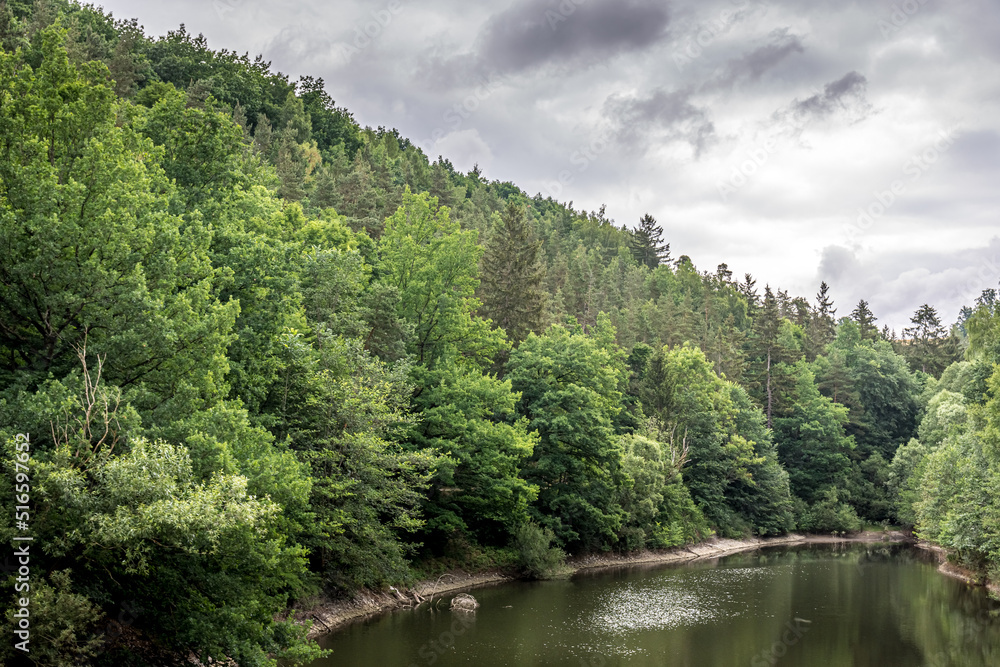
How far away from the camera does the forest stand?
1619 centimetres

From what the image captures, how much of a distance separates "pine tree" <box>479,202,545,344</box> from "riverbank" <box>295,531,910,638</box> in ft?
57.4

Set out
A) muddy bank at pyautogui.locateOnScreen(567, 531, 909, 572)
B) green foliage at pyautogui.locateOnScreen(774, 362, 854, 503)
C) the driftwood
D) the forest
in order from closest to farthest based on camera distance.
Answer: the forest < the driftwood < muddy bank at pyautogui.locateOnScreen(567, 531, 909, 572) < green foliage at pyautogui.locateOnScreen(774, 362, 854, 503)

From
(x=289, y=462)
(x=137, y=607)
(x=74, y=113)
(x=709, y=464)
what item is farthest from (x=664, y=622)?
(x=709, y=464)

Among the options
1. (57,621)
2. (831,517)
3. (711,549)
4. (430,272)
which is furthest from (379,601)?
(831,517)

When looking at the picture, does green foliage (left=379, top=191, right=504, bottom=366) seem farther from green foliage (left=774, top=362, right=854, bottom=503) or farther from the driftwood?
green foliage (left=774, top=362, right=854, bottom=503)

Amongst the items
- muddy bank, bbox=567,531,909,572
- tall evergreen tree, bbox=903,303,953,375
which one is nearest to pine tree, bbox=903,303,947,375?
tall evergreen tree, bbox=903,303,953,375

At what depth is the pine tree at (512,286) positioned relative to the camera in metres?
55.2

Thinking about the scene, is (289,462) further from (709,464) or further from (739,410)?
(739,410)

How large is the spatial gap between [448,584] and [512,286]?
23.5 metres

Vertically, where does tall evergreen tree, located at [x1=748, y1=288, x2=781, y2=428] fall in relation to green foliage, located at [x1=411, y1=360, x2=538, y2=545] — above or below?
above

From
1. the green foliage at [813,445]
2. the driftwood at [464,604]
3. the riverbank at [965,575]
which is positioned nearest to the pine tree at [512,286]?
the driftwood at [464,604]

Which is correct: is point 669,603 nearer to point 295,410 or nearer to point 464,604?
point 464,604

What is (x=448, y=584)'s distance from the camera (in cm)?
3928

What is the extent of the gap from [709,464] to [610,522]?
21041 mm
